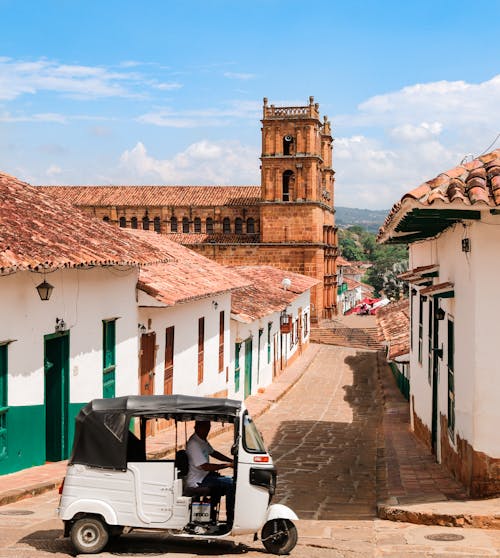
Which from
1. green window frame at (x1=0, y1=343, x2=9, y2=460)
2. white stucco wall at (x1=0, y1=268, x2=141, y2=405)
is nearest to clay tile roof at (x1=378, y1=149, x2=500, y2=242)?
white stucco wall at (x1=0, y1=268, x2=141, y2=405)

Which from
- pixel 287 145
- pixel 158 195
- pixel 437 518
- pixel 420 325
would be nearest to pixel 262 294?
pixel 420 325

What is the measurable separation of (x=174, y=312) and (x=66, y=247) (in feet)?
18.4

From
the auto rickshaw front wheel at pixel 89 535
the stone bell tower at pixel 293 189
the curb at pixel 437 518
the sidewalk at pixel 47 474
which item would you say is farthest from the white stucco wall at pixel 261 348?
the stone bell tower at pixel 293 189

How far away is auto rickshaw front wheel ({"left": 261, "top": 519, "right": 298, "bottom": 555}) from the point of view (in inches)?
263

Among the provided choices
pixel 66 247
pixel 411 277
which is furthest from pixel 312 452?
pixel 66 247

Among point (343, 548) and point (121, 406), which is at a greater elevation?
point (121, 406)

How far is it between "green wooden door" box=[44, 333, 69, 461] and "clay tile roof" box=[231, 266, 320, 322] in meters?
10.5

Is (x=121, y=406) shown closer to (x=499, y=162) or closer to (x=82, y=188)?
(x=499, y=162)

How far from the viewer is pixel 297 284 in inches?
1511

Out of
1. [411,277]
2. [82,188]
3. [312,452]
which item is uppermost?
[82,188]

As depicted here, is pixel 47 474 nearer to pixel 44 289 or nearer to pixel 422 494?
pixel 44 289

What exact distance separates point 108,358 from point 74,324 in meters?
1.47

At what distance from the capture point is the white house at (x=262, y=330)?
2258cm

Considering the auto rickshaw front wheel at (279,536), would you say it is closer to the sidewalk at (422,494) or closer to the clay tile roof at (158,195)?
the sidewalk at (422,494)
